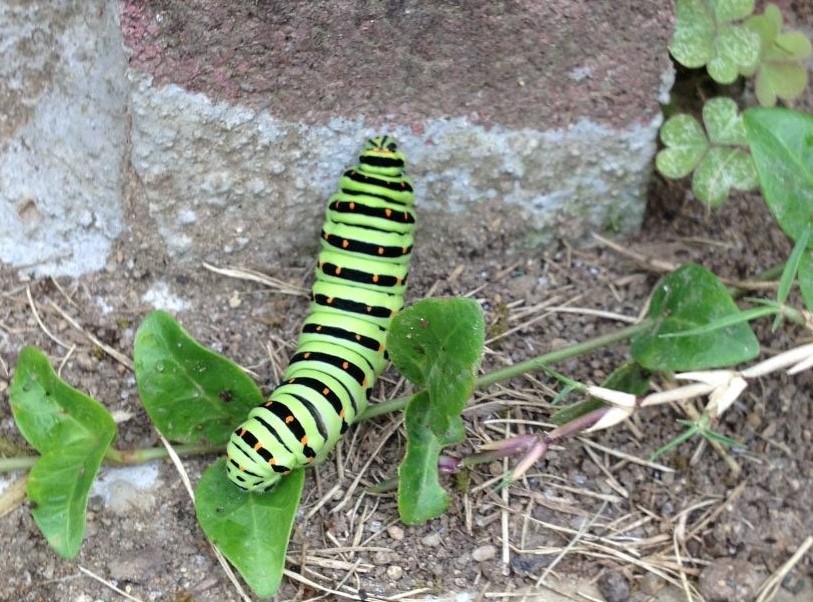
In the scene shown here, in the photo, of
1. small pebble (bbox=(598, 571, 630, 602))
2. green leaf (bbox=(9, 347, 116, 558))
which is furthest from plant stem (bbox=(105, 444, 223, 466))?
small pebble (bbox=(598, 571, 630, 602))

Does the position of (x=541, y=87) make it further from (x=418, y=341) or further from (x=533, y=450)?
(x=533, y=450)

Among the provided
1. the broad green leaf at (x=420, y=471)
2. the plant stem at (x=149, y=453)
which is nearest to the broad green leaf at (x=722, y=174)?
the broad green leaf at (x=420, y=471)

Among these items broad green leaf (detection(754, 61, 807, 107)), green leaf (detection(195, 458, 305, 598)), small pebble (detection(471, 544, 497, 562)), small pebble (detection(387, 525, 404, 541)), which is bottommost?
small pebble (detection(471, 544, 497, 562))

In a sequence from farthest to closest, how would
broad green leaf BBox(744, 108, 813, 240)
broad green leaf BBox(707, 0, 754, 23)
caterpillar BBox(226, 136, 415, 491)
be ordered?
broad green leaf BBox(707, 0, 754, 23), caterpillar BBox(226, 136, 415, 491), broad green leaf BBox(744, 108, 813, 240)

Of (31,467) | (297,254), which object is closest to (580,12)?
(297,254)

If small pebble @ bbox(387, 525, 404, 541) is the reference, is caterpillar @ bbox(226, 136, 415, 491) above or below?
above

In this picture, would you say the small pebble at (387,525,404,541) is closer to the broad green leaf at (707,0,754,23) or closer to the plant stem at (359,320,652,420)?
the plant stem at (359,320,652,420)

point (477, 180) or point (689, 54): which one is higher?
point (689, 54)

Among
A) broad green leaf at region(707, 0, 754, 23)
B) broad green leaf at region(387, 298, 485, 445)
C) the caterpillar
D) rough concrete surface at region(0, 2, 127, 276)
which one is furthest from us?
broad green leaf at region(707, 0, 754, 23)
